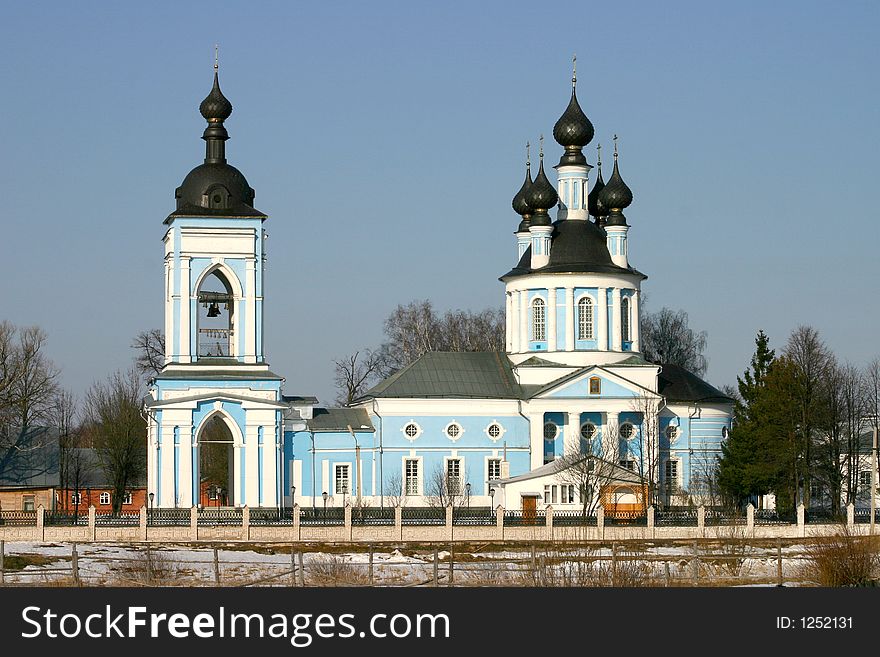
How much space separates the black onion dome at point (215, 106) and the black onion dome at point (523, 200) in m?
12.1

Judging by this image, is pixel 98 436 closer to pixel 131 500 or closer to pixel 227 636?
pixel 131 500

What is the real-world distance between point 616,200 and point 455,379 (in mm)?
7948

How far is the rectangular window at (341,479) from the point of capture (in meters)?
54.8

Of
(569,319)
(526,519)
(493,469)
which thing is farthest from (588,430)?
(526,519)

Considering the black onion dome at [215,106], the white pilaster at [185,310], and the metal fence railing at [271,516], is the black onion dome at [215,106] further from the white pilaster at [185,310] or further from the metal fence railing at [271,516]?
the metal fence railing at [271,516]

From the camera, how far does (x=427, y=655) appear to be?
20.8 m

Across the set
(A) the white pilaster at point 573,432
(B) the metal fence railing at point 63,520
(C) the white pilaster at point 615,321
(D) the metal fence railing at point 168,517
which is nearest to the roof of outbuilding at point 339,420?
(A) the white pilaster at point 573,432

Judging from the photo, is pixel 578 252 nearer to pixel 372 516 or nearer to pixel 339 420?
pixel 339 420

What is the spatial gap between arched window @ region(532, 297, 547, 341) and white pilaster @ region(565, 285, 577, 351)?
0.81 metres

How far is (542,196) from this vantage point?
58.7 metres

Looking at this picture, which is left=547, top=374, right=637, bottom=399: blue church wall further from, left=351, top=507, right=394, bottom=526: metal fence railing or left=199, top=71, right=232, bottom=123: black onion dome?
left=199, top=71, right=232, bottom=123: black onion dome

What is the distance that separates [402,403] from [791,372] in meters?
11.8

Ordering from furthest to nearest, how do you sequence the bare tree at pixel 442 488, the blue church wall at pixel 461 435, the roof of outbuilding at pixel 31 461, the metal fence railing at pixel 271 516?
1. the roof of outbuilding at pixel 31 461
2. the blue church wall at pixel 461 435
3. the bare tree at pixel 442 488
4. the metal fence railing at pixel 271 516

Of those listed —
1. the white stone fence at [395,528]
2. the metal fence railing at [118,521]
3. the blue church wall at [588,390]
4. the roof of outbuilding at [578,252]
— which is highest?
the roof of outbuilding at [578,252]
